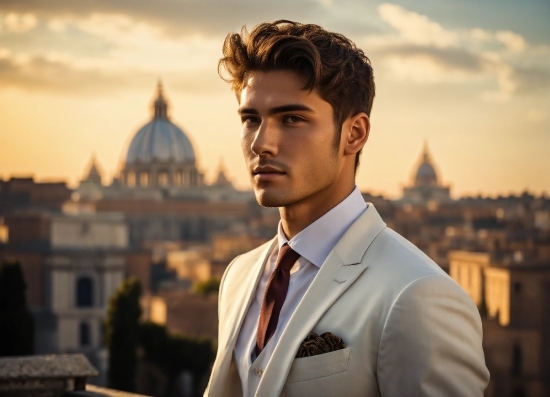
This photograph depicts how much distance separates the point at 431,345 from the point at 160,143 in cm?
6962

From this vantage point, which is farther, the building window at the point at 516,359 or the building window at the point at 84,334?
the building window at the point at 84,334

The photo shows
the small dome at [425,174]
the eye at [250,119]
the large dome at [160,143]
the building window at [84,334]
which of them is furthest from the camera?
the small dome at [425,174]

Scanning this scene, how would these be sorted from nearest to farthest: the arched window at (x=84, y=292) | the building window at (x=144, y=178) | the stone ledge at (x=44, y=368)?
the stone ledge at (x=44, y=368) < the arched window at (x=84, y=292) < the building window at (x=144, y=178)

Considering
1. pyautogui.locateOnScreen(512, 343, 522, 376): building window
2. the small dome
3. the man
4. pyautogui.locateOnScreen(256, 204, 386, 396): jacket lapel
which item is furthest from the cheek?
the small dome

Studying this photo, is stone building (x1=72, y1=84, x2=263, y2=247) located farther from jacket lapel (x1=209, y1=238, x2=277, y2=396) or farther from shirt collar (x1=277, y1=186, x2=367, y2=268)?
shirt collar (x1=277, y1=186, x2=367, y2=268)

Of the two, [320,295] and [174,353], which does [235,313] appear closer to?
[320,295]

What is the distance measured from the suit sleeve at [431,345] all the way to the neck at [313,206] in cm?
31

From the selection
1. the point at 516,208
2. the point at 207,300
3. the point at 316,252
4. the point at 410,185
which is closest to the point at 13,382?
the point at 316,252

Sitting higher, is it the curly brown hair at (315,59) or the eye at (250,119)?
the curly brown hair at (315,59)

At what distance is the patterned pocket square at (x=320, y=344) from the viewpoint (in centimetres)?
194

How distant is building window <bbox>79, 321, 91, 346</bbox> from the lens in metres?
28.0

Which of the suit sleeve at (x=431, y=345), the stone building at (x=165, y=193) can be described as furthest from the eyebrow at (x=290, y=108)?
the stone building at (x=165, y=193)

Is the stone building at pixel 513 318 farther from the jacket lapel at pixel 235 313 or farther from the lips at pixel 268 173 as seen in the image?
the lips at pixel 268 173

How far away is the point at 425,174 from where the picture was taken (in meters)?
88.4
